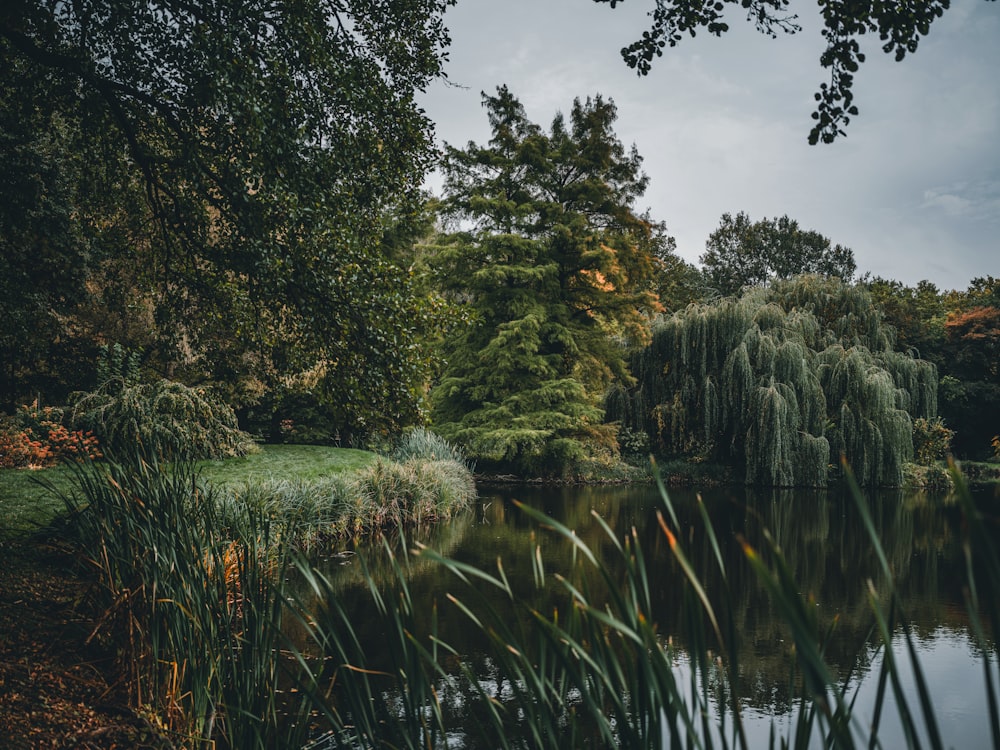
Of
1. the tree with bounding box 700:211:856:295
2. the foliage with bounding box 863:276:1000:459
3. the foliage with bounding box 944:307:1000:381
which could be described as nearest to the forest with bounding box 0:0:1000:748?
the foliage with bounding box 863:276:1000:459

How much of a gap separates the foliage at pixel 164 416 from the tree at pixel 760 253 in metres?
32.6

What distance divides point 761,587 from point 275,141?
22.6 feet

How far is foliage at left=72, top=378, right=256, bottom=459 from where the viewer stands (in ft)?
32.2

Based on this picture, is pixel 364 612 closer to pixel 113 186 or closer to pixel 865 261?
pixel 113 186

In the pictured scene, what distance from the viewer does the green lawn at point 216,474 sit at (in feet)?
19.2

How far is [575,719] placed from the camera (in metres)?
1.59

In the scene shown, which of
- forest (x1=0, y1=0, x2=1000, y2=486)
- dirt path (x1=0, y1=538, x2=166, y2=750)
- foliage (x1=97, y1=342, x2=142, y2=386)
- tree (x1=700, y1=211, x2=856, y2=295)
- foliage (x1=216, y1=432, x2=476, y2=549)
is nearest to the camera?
dirt path (x1=0, y1=538, x2=166, y2=750)

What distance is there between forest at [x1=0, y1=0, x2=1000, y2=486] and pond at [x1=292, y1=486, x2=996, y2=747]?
1844 millimetres

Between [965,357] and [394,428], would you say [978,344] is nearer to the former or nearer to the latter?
[965,357]

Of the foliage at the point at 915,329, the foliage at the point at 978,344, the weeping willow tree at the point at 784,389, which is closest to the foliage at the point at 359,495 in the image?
the weeping willow tree at the point at 784,389

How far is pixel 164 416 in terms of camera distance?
1023 cm

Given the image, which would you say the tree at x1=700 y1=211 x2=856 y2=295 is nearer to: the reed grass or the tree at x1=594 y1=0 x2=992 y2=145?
the reed grass

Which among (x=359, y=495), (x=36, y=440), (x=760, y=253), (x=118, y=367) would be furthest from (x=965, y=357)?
(x=36, y=440)

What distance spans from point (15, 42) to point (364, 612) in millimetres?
5245
